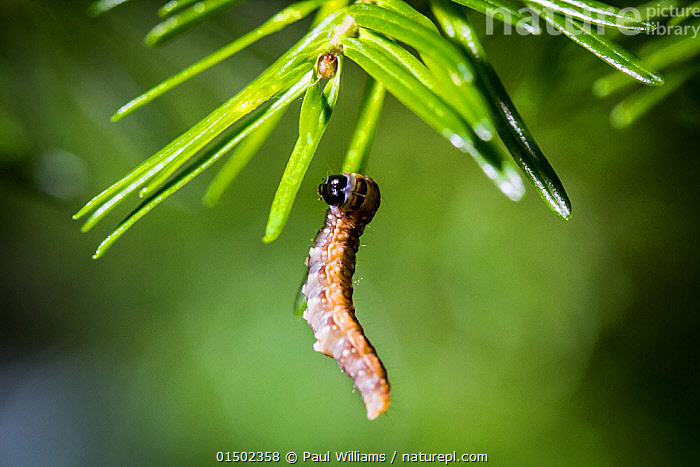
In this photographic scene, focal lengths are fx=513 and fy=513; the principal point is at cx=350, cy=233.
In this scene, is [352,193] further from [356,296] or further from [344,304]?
[356,296]

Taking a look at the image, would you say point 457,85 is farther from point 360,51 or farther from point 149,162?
point 149,162

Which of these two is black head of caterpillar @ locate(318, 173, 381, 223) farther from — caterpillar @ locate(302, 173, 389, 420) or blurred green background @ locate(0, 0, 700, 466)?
blurred green background @ locate(0, 0, 700, 466)

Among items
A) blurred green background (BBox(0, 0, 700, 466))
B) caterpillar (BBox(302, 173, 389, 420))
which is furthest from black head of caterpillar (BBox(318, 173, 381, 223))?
blurred green background (BBox(0, 0, 700, 466))

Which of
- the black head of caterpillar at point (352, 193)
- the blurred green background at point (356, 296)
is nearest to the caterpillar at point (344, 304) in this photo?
the black head of caterpillar at point (352, 193)

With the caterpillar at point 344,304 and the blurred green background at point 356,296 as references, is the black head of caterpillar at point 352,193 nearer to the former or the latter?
the caterpillar at point 344,304

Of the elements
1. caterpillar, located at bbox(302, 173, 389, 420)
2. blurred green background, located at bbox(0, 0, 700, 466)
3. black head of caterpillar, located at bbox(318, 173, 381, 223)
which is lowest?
blurred green background, located at bbox(0, 0, 700, 466)

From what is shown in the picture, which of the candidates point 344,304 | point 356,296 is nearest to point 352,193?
point 344,304

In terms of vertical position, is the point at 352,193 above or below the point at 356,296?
above
